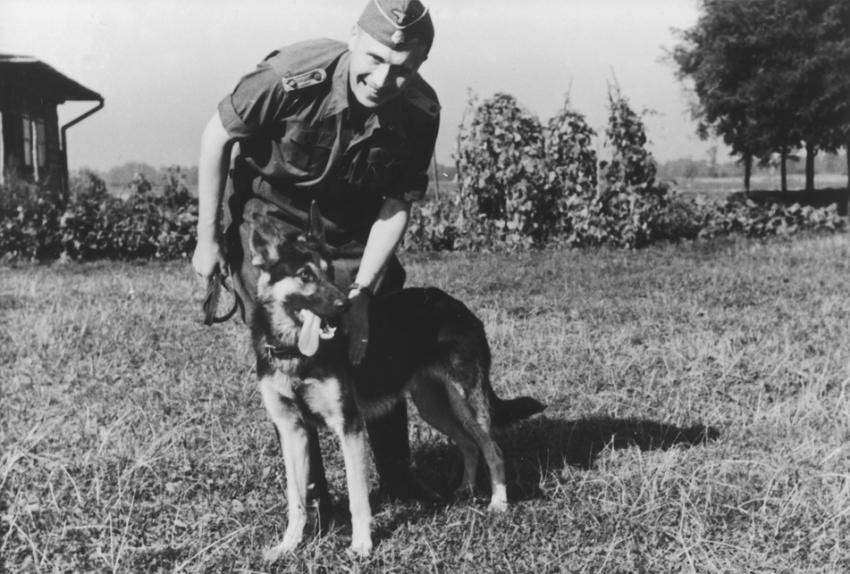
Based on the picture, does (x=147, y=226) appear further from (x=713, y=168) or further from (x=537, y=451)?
(x=713, y=168)

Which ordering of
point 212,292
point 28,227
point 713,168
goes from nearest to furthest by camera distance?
point 212,292 → point 28,227 → point 713,168

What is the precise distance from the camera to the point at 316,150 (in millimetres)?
3473

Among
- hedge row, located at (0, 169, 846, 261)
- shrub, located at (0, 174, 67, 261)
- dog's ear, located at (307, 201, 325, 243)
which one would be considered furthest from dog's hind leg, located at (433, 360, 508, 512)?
shrub, located at (0, 174, 67, 261)

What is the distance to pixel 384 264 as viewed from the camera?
→ 359 cm

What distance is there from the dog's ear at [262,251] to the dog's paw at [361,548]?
126 cm

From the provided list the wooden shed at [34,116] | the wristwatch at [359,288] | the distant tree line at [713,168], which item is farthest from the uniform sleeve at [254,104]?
the distant tree line at [713,168]

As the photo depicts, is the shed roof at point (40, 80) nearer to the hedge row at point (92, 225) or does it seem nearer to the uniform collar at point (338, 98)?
the hedge row at point (92, 225)

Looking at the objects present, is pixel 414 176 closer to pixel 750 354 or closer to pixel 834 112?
pixel 750 354

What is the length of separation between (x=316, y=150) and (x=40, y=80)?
19.6 metres

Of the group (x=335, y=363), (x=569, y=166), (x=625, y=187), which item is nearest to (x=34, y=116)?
(x=569, y=166)

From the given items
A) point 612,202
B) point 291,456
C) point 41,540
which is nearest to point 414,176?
point 291,456

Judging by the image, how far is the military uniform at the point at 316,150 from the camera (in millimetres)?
3387

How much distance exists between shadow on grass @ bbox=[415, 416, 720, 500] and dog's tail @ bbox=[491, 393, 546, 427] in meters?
0.32

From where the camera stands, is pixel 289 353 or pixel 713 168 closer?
pixel 289 353
